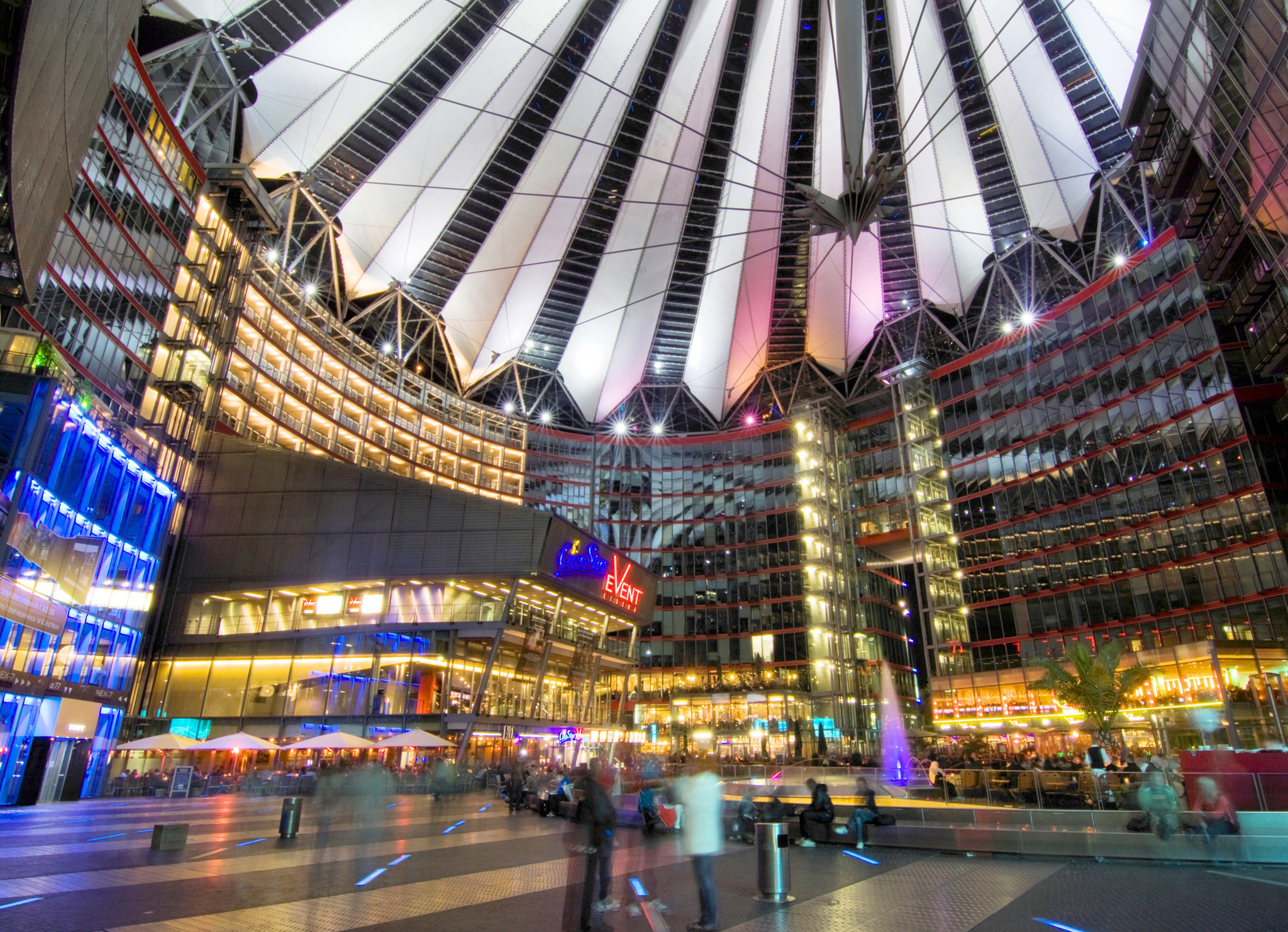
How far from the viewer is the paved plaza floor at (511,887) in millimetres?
8719

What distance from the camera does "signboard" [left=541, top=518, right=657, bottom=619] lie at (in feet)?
140

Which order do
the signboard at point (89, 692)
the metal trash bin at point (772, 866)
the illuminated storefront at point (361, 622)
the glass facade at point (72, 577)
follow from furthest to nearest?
the illuminated storefront at point (361, 622)
the signboard at point (89, 692)
the glass facade at point (72, 577)
the metal trash bin at point (772, 866)

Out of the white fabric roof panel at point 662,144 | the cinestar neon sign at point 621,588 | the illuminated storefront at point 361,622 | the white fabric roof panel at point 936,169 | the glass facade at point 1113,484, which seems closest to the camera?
the illuminated storefront at point 361,622

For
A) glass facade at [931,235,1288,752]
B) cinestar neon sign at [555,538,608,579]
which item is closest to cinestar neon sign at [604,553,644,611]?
cinestar neon sign at [555,538,608,579]

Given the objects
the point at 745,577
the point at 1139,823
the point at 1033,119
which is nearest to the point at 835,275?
the point at 1033,119

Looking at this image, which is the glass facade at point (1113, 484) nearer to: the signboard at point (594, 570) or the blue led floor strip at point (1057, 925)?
the signboard at point (594, 570)

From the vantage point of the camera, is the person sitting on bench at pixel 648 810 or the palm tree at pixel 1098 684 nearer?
the person sitting on bench at pixel 648 810

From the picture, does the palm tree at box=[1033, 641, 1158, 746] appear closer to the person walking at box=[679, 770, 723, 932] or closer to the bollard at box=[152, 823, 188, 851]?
the person walking at box=[679, 770, 723, 932]

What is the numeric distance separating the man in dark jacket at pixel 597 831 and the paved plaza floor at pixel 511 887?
0.68 ft

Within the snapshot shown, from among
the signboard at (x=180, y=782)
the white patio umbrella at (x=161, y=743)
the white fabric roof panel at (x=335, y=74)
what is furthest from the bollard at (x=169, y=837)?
the white fabric roof panel at (x=335, y=74)

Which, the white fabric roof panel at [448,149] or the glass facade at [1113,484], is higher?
the white fabric roof panel at [448,149]

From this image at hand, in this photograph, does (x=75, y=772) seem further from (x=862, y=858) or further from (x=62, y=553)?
(x=862, y=858)

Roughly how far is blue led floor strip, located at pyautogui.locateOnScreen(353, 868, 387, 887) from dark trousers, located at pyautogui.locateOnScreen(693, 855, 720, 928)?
5479mm

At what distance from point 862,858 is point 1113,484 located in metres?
52.1
